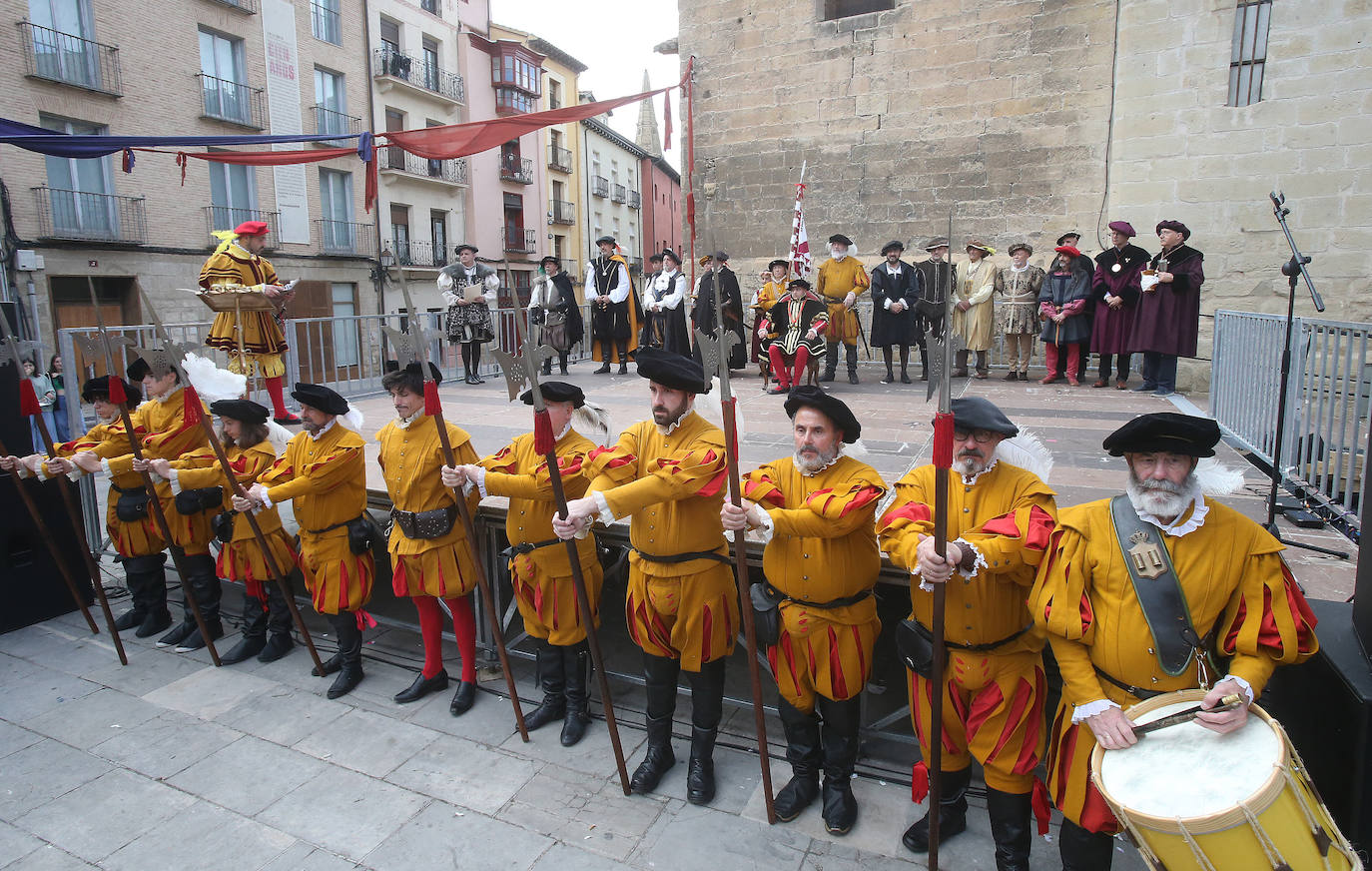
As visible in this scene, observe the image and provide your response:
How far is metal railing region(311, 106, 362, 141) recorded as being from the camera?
2356 centimetres

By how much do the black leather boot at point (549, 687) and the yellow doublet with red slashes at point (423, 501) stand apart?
0.59m

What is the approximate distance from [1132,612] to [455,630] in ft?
11.2

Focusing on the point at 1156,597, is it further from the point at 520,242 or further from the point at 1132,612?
the point at 520,242

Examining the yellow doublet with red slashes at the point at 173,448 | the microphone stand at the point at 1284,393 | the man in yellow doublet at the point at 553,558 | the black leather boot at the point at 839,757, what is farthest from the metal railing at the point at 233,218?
the microphone stand at the point at 1284,393

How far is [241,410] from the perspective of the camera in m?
4.95

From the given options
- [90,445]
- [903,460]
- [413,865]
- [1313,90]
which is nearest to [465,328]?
[90,445]

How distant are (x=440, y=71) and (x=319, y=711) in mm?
28396

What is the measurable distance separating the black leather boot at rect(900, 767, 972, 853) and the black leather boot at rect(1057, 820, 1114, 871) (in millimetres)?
459

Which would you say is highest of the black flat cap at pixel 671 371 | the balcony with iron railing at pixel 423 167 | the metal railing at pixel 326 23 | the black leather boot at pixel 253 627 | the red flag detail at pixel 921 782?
the metal railing at pixel 326 23

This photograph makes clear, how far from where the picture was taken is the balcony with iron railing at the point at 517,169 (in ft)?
102

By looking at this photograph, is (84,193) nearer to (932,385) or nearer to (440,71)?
(440,71)

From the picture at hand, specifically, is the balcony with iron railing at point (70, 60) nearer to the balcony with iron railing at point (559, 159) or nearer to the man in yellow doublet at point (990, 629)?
the balcony with iron railing at point (559, 159)

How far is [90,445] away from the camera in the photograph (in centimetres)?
527

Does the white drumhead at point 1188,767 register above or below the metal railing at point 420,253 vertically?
below
